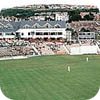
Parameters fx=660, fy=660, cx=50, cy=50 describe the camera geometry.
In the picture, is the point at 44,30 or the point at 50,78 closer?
the point at 50,78

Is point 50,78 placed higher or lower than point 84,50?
lower

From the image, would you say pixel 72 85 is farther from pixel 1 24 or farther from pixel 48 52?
pixel 1 24

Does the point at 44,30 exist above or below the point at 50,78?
above

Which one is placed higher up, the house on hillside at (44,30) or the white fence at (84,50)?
the house on hillside at (44,30)

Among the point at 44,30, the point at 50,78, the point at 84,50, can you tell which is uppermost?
the point at 44,30

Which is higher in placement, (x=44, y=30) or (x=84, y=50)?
(x=44, y=30)

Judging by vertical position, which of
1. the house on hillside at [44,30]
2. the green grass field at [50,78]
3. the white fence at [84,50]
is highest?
the house on hillside at [44,30]

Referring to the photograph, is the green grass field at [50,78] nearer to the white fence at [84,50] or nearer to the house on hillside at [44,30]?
the white fence at [84,50]

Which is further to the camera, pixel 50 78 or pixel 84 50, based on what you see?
pixel 84 50

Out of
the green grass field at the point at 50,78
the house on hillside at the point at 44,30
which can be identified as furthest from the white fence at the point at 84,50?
the house on hillside at the point at 44,30

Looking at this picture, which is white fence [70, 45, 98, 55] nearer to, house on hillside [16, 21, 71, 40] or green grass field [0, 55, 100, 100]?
green grass field [0, 55, 100, 100]
